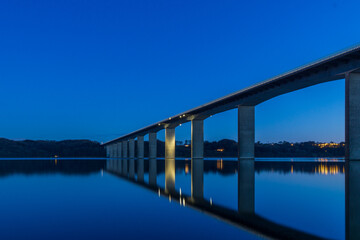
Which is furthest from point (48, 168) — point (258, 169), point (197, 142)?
point (197, 142)

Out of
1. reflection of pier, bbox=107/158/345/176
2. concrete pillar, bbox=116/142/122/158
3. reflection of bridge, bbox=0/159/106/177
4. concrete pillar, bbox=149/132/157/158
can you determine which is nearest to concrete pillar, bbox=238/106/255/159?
reflection of pier, bbox=107/158/345/176

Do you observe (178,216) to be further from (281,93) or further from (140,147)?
(140,147)

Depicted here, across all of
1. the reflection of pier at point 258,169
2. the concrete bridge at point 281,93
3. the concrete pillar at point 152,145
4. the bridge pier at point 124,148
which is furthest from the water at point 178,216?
the bridge pier at point 124,148

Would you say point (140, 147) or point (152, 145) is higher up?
point (152, 145)

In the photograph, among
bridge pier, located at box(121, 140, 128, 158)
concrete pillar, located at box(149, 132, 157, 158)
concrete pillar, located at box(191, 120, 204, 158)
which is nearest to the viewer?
concrete pillar, located at box(191, 120, 204, 158)

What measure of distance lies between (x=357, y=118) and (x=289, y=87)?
10.3 metres

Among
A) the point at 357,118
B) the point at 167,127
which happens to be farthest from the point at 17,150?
the point at 357,118

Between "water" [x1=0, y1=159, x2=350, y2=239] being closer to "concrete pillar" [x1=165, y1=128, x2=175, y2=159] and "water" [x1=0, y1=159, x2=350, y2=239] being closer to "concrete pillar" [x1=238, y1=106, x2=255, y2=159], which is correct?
"concrete pillar" [x1=238, y1=106, x2=255, y2=159]

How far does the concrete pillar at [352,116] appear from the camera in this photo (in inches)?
1189

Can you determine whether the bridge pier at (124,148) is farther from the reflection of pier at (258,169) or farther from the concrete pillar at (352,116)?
the concrete pillar at (352,116)

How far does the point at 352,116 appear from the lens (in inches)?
1208

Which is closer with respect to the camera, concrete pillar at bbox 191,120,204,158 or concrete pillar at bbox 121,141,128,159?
concrete pillar at bbox 191,120,204,158

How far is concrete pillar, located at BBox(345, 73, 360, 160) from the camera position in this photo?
3019 cm

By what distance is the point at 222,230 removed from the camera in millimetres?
6434
